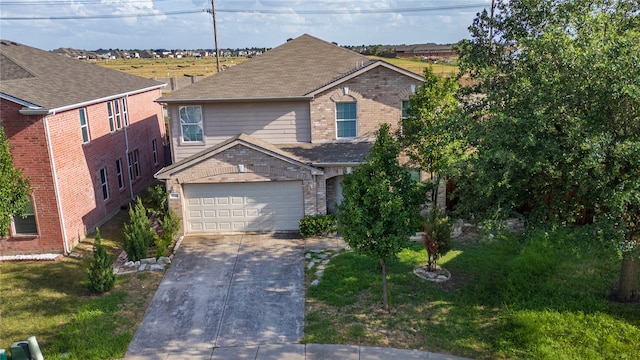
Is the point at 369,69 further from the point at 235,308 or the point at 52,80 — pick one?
the point at 52,80

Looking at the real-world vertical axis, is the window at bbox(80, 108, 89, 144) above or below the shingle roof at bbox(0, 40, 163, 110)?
below

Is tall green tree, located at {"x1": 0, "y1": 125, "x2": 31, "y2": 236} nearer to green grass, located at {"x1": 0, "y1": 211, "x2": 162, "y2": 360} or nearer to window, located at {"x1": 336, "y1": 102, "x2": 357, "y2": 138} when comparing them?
green grass, located at {"x1": 0, "y1": 211, "x2": 162, "y2": 360}

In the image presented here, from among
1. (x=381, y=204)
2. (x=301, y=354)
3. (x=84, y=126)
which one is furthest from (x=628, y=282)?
(x=84, y=126)

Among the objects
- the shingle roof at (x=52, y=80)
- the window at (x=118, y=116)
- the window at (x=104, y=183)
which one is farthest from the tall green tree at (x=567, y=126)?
the window at (x=118, y=116)

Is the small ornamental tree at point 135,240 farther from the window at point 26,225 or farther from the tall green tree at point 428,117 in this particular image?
the tall green tree at point 428,117

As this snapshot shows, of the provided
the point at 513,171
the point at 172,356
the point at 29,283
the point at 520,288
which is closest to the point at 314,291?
the point at 172,356

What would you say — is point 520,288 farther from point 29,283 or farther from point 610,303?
point 29,283

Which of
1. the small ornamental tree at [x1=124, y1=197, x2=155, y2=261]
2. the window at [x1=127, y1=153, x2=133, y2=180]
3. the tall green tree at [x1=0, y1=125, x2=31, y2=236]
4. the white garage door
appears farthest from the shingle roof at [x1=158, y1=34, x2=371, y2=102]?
the tall green tree at [x1=0, y1=125, x2=31, y2=236]

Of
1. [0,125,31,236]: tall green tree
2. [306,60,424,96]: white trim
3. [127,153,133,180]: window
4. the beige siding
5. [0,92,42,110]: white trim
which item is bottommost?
[127,153,133,180]: window
